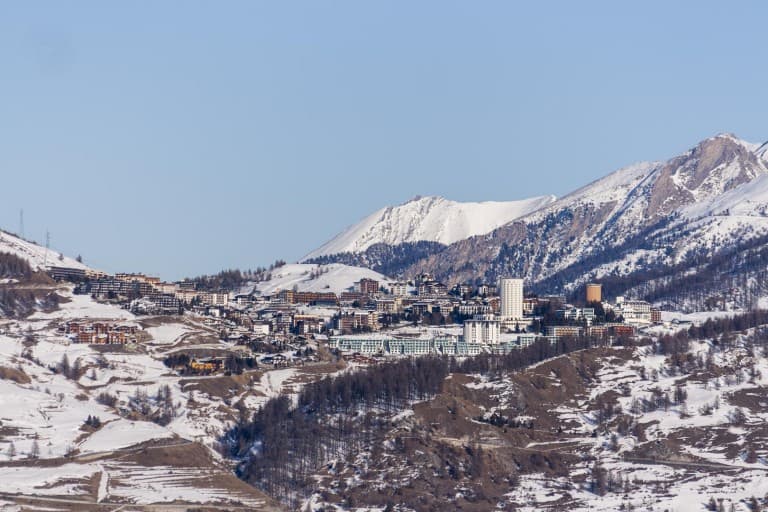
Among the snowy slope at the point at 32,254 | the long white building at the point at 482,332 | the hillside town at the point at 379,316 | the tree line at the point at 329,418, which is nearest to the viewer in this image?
the tree line at the point at 329,418

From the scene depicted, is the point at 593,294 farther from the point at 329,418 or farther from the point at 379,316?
the point at 329,418

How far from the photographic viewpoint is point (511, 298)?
182m

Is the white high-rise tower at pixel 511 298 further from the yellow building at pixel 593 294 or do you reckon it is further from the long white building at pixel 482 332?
the yellow building at pixel 593 294

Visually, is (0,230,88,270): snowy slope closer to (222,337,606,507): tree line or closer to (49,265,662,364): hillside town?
(49,265,662,364): hillside town

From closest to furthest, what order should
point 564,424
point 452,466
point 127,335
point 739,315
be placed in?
1. point 452,466
2. point 564,424
3. point 127,335
4. point 739,315

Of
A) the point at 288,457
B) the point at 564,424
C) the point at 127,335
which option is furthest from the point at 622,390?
the point at 127,335

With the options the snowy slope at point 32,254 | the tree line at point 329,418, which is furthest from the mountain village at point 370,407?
the snowy slope at point 32,254

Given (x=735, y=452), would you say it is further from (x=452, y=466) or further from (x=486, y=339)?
(x=486, y=339)

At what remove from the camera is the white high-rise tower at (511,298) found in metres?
180

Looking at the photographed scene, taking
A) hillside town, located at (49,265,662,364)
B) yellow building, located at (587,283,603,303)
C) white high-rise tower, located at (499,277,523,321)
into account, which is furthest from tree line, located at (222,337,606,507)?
yellow building, located at (587,283,603,303)

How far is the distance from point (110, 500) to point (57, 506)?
10.4 feet

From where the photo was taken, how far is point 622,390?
141 m

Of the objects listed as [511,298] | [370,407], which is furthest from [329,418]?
[511,298]

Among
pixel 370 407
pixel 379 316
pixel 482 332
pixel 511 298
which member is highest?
pixel 511 298
